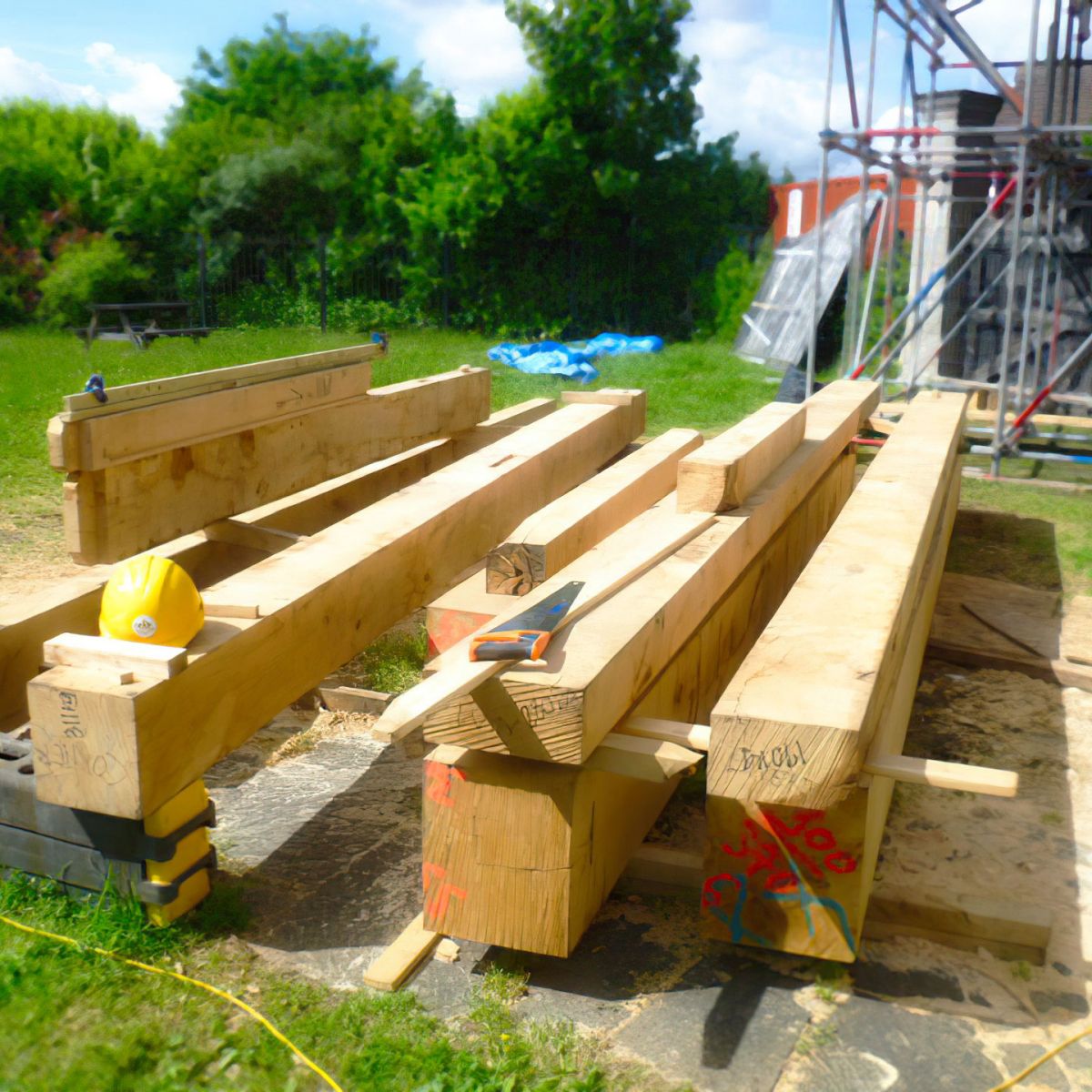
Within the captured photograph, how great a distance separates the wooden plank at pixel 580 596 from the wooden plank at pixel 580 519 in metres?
0.09

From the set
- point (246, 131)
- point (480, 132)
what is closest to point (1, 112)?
point (246, 131)

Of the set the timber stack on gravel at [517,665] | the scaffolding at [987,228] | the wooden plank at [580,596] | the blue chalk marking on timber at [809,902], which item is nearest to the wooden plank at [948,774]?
the timber stack on gravel at [517,665]

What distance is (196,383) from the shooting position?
3869 mm

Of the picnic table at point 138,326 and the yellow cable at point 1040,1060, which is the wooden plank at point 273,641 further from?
the picnic table at point 138,326

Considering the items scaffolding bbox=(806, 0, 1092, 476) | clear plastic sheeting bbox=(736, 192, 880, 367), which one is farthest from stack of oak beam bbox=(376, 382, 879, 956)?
clear plastic sheeting bbox=(736, 192, 880, 367)

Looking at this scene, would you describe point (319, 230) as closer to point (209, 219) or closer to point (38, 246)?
point (209, 219)

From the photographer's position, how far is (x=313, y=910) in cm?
295

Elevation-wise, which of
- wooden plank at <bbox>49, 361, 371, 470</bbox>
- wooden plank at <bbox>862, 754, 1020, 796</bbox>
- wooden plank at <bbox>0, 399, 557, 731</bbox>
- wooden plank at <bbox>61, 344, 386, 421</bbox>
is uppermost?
wooden plank at <bbox>61, 344, 386, 421</bbox>

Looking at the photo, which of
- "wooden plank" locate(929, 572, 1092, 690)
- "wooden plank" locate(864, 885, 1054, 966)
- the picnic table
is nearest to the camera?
"wooden plank" locate(864, 885, 1054, 966)

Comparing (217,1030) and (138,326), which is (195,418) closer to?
(217,1030)

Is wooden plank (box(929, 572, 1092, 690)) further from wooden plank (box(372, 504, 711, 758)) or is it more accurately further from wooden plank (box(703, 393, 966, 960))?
wooden plank (box(372, 504, 711, 758))

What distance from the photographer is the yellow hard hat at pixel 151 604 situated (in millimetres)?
2553

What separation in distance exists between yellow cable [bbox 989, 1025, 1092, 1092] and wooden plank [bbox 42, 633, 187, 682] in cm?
186

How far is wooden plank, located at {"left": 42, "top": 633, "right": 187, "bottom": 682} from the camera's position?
8.09 feet
